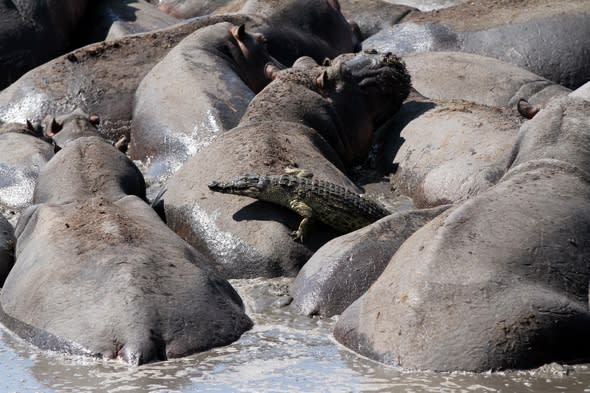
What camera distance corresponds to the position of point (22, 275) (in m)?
7.71

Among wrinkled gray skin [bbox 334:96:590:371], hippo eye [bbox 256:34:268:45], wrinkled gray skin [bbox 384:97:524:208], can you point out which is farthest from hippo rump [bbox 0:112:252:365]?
hippo eye [bbox 256:34:268:45]

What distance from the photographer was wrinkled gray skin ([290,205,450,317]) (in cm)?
752

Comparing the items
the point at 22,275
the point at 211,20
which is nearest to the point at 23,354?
the point at 22,275

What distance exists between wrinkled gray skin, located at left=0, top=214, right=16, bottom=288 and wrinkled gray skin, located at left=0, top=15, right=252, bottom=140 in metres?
3.47

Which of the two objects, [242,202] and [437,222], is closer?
[437,222]

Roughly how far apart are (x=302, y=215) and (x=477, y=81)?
4.01 meters

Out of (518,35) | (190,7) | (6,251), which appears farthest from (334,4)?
(6,251)

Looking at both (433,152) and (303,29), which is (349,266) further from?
(303,29)

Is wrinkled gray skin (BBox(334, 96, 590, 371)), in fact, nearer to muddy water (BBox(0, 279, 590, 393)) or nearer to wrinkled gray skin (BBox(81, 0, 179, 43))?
muddy water (BBox(0, 279, 590, 393))

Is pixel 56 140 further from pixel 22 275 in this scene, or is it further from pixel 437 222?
pixel 437 222

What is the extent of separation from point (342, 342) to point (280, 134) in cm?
305

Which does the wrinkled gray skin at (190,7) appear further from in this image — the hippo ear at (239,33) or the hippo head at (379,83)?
the hippo head at (379,83)

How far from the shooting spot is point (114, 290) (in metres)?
7.02

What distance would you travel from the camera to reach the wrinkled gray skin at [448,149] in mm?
9508
